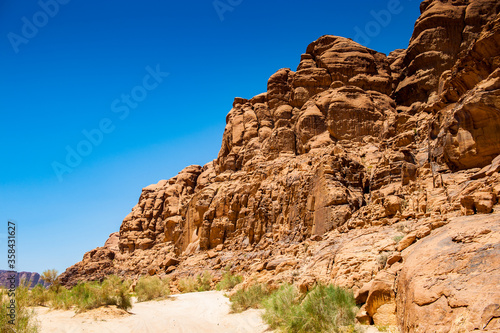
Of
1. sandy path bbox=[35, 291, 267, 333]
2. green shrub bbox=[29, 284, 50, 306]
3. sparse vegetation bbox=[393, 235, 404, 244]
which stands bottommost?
sandy path bbox=[35, 291, 267, 333]

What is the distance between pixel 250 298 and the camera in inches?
664

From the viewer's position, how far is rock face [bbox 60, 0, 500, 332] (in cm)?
760

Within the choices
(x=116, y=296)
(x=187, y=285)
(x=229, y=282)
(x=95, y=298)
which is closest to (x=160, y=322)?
(x=116, y=296)

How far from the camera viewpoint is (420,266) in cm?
754

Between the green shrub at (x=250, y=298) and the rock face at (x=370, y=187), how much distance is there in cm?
94

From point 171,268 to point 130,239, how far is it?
102ft

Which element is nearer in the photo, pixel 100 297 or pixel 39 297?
pixel 100 297

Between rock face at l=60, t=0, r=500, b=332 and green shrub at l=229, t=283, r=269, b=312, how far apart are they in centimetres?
94

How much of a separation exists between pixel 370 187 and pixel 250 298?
11.7 m

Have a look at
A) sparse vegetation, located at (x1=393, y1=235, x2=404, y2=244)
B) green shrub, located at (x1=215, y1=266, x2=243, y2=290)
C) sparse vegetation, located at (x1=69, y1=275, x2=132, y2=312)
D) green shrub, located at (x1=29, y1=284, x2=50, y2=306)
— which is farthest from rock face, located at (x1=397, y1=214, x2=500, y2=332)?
green shrub, located at (x1=29, y1=284, x2=50, y2=306)

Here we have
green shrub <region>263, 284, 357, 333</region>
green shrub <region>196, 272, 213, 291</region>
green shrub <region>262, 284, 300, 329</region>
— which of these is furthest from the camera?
green shrub <region>196, 272, 213, 291</region>

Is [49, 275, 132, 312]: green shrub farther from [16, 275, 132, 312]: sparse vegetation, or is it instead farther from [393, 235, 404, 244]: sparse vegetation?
[393, 235, 404, 244]: sparse vegetation

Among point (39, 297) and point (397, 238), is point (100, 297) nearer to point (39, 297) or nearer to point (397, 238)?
point (39, 297)

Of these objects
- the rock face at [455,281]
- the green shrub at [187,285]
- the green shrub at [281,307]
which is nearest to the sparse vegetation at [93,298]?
the green shrub at [281,307]
